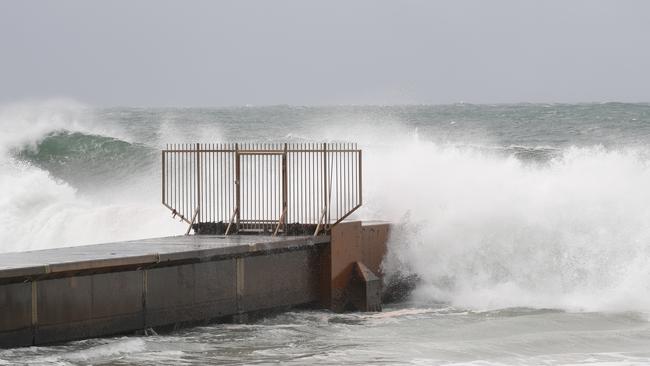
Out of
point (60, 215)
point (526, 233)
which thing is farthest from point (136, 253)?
point (60, 215)

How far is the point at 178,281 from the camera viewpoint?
14.9 m

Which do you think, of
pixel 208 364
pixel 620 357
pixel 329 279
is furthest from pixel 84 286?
pixel 620 357

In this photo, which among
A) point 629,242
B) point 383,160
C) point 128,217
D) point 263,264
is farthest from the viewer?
point 128,217

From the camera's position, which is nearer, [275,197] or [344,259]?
[344,259]

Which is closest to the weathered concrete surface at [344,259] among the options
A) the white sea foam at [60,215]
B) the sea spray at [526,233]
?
the sea spray at [526,233]

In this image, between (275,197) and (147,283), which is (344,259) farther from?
(147,283)

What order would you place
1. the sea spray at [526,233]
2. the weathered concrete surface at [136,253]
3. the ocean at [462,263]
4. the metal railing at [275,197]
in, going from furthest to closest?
the sea spray at [526,233], the metal railing at [275,197], the ocean at [462,263], the weathered concrete surface at [136,253]

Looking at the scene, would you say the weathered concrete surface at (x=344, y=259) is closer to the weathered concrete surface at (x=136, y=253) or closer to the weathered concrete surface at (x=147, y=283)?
the weathered concrete surface at (x=147, y=283)

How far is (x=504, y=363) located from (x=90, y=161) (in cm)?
2522

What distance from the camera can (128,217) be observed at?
951 inches

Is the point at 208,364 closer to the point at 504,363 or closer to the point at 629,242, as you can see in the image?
the point at 504,363

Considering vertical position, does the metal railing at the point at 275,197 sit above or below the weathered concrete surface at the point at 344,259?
above

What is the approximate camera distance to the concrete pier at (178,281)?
13.1 meters

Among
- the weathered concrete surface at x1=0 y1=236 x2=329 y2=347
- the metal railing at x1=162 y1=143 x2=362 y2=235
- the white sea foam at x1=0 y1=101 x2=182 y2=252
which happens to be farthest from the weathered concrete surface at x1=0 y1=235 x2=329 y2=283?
the white sea foam at x1=0 y1=101 x2=182 y2=252
